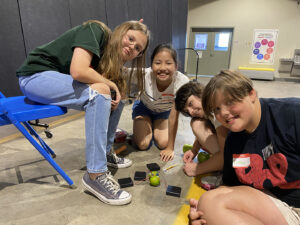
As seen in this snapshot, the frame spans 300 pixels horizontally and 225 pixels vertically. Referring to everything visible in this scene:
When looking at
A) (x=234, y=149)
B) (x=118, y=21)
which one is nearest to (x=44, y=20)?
(x=118, y=21)

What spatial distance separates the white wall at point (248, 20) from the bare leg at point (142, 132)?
7.16 metres

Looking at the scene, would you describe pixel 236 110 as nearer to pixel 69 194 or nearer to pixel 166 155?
pixel 166 155

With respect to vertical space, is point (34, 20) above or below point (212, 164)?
above

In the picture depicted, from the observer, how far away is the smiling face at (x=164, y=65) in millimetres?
1805

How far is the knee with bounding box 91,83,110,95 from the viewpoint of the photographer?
1.27 m

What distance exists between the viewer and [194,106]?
5.36 ft

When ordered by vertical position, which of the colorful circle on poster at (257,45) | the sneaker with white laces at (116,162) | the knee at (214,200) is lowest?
the sneaker with white laces at (116,162)

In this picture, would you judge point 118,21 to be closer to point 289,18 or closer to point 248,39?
point 248,39

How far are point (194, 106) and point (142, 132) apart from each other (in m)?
0.66

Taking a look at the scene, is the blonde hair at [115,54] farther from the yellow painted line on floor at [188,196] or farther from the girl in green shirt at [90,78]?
the yellow painted line on floor at [188,196]

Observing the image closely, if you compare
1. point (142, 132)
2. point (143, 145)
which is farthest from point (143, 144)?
point (142, 132)

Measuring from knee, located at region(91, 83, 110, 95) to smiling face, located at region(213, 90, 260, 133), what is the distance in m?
0.64

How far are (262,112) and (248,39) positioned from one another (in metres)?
7.93

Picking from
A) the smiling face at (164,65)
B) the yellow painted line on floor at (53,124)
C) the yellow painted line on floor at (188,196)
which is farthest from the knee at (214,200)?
the yellow painted line on floor at (53,124)
